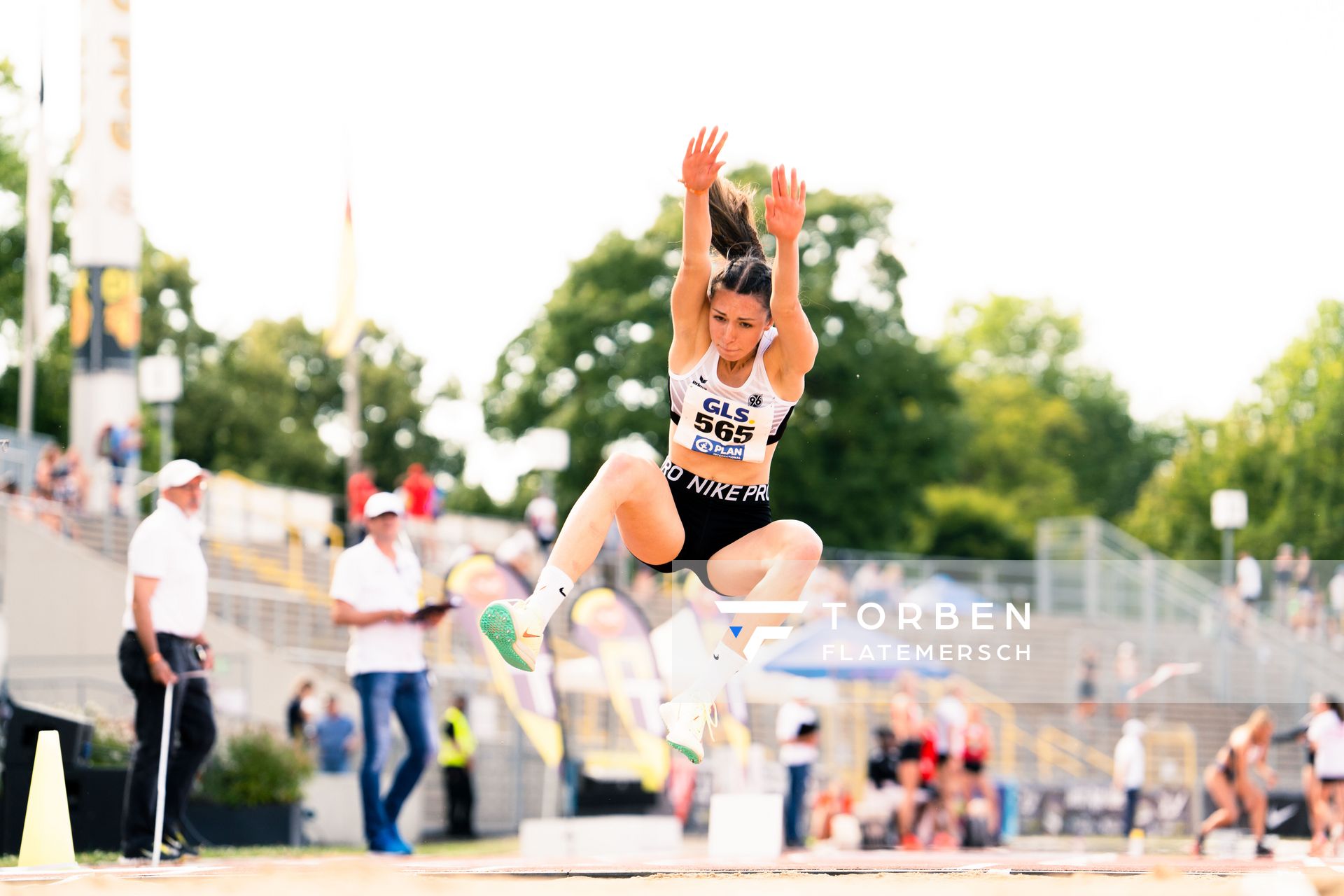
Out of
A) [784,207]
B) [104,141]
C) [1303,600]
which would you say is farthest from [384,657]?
[1303,600]

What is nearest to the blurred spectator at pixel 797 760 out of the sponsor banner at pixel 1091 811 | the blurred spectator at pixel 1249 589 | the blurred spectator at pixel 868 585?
the sponsor banner at pixel 1091 811

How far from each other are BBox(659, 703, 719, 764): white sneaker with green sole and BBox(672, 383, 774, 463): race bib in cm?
109

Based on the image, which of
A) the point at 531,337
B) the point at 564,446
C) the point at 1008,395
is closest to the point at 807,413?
the point at 531,337

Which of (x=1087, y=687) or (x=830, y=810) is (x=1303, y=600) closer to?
(x=1087, y=687)

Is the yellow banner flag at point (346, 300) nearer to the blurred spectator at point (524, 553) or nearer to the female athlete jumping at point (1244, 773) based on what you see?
the blurred spectator at point (524, 553)

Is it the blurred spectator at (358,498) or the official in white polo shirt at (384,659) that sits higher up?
the blurred spectator at (358,498)

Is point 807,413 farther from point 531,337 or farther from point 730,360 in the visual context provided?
point 730,360

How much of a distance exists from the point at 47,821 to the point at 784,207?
14.8 ft

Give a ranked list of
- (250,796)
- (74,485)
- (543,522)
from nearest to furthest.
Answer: (250,796) < (543,522) < (74,485)

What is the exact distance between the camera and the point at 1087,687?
82.4 ft

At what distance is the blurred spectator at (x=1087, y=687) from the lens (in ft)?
82.3

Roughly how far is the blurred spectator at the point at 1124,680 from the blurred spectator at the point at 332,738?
41.4 feet

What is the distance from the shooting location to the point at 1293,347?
180ft

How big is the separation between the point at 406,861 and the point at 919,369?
37542 mm
